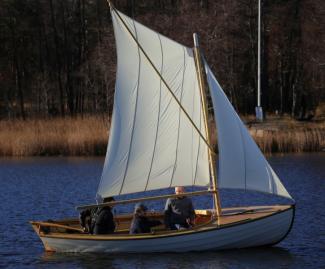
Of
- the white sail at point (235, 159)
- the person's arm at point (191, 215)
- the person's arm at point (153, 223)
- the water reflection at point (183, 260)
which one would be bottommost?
the water reflection at point (183, 260)

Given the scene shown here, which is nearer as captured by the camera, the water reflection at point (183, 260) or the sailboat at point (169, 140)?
the water reflection at point (183, 260)

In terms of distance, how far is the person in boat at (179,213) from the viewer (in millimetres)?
19297

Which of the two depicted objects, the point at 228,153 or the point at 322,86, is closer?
the point at 228,153

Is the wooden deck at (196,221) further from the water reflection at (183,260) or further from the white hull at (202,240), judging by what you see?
the water reflection at (183,260)

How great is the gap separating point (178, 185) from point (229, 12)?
35561 millimetres

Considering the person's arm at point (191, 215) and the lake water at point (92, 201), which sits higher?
the person's arm at point (191, 215)

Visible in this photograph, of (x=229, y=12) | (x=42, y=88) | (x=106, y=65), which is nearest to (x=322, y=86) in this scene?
(x=229, y=12)

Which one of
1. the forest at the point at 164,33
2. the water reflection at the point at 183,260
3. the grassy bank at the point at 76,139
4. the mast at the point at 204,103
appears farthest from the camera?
the forest at the point at 164,33

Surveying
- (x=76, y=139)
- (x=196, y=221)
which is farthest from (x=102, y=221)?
(x=76, y=139)

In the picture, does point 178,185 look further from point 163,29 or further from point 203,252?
point 163,29

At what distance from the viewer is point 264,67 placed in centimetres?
5753

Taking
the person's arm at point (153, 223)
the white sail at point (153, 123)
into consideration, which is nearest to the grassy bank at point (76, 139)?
the white sail at point (153, 123)

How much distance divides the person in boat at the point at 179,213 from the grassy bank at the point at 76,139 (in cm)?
2268

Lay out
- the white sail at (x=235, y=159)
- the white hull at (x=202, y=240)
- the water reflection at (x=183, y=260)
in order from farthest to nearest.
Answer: the white sail at (x=235, y=159) → the white hull at (x=202, y=240) → the water reflection at (x=183, y=260)
